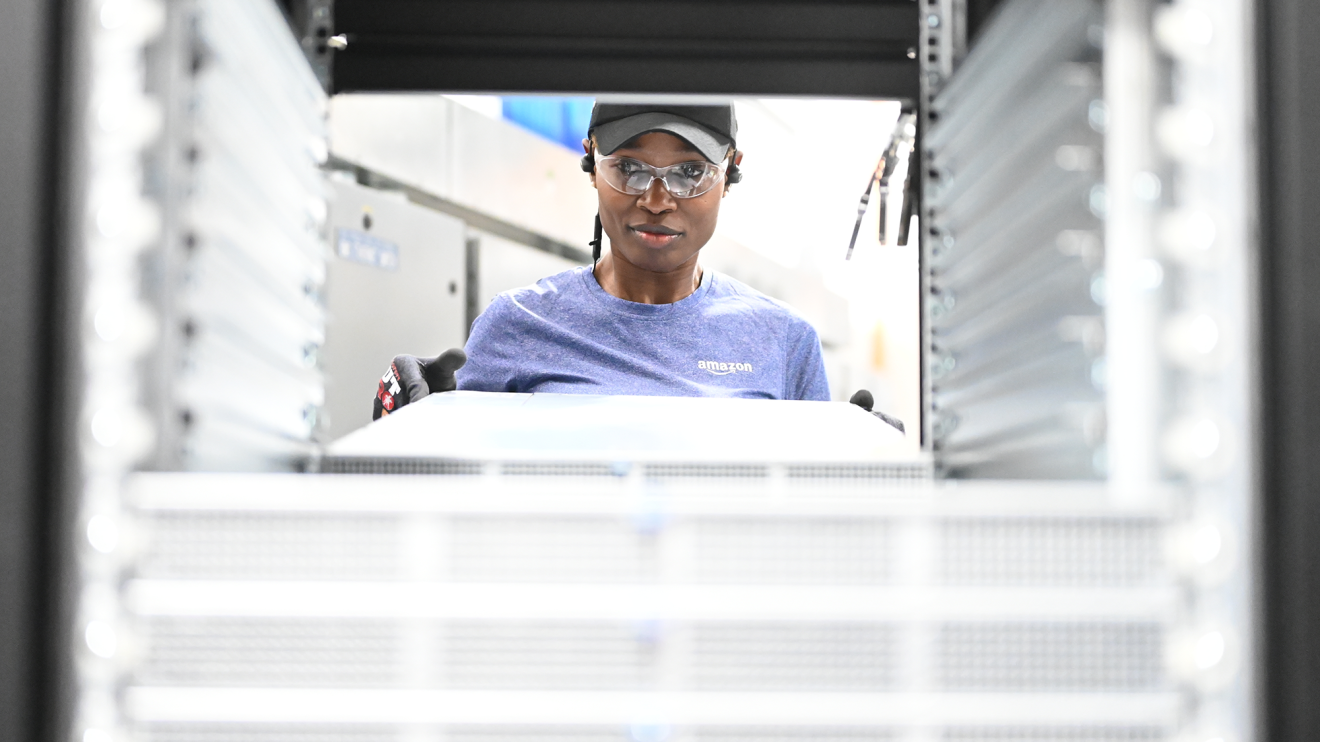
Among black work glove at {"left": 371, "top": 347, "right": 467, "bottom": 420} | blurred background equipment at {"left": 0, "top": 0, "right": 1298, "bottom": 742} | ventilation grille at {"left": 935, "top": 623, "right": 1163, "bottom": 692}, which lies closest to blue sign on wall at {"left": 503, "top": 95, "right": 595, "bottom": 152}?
black work glove at {"left": 371, "top": 347, "right": 467, "bottom": 420}

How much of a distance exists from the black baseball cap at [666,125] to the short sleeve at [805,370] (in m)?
0.39

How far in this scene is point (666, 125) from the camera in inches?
66.3

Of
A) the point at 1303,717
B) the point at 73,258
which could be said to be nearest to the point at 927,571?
the point at 1303,717

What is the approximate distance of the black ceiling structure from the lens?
3.87 feet

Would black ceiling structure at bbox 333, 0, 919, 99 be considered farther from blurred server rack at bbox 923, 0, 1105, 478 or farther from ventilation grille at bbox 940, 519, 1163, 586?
ventilation grille at bbox 940, 519, 1163, 586

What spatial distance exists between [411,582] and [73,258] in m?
0.28

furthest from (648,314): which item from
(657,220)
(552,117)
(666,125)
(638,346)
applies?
(552,117)

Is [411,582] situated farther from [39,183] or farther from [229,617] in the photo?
[39,183]

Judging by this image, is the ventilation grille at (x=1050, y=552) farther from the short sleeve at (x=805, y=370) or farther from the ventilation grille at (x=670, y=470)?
the short sleeve at (x=805, y=370)

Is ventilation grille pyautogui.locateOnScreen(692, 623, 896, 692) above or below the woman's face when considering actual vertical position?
below

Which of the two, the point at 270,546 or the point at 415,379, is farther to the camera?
the point at 415,379

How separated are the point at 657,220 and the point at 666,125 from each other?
0.22 metres

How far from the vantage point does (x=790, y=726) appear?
2.18ft

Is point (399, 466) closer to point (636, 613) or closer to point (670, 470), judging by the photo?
point (670, 470)
